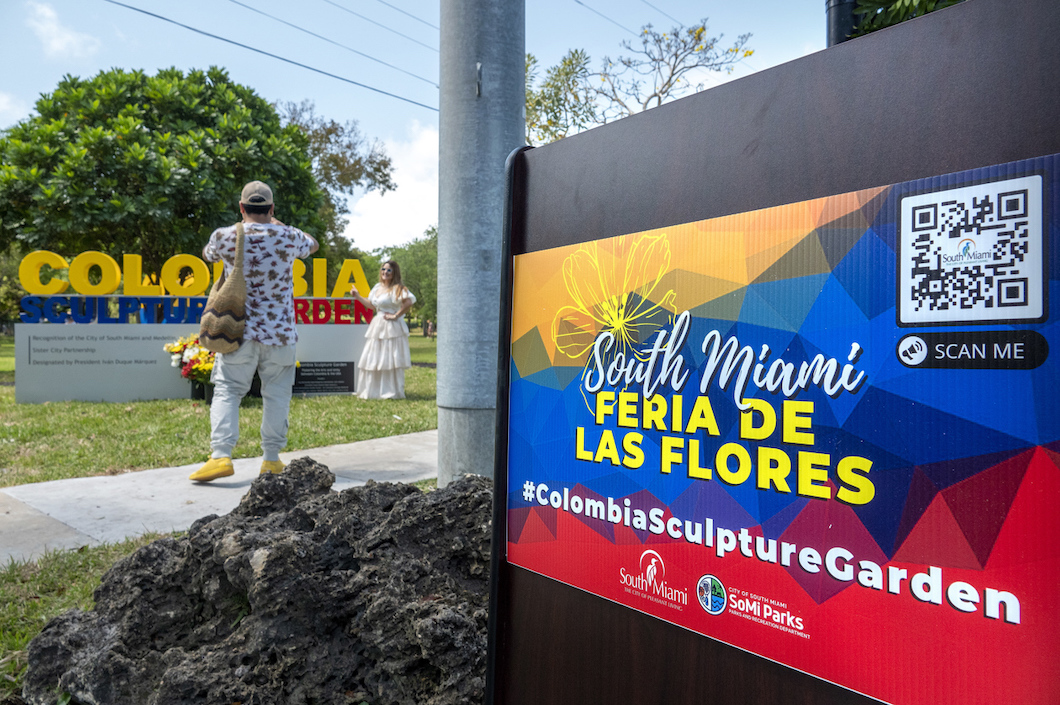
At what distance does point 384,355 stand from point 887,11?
8611mm

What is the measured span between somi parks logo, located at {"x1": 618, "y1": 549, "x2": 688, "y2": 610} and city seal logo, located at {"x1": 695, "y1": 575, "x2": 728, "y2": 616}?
0.03 meters

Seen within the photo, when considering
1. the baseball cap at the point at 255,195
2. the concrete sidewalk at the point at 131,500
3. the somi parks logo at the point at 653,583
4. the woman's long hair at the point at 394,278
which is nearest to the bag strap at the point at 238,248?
the baseball cap at the point at 255,195

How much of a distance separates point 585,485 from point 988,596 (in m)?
0.62

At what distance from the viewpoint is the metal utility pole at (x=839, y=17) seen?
2.42 m

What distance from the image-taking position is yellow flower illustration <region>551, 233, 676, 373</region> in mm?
1186

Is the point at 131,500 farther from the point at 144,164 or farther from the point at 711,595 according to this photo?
the point at 144,164

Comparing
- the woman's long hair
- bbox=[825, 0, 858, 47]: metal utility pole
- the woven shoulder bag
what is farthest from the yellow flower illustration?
the woman's long hair

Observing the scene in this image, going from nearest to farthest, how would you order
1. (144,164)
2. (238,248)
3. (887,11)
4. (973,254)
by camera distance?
(973,254), (887,11), (238,248), (144,164)

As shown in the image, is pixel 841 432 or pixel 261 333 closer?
pixel 841 432

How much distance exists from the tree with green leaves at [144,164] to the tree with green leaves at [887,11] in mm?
12396

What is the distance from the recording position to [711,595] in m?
1.12

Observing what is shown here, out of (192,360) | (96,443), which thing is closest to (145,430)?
(96,443)

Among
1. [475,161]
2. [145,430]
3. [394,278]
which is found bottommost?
[145,430]

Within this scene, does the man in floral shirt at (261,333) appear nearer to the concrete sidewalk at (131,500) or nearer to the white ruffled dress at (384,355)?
the concrete sidewalk at (131,500)
